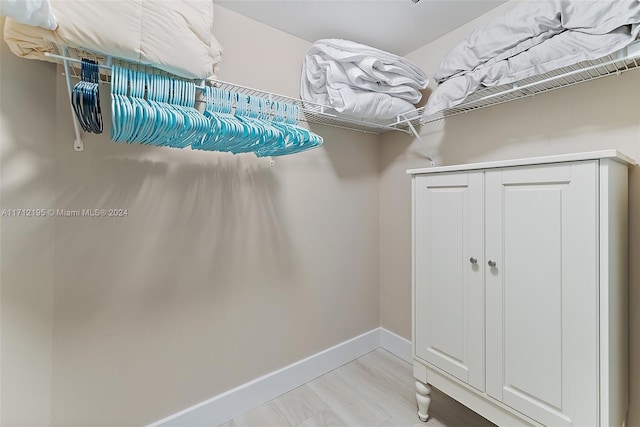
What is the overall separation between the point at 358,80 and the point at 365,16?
376 millimetres

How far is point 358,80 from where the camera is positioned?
158cm

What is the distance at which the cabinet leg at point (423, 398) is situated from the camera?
1444 mm

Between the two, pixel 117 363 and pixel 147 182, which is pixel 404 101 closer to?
pixel 147 182

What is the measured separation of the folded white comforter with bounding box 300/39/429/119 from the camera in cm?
155

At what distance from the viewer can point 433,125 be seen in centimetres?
186

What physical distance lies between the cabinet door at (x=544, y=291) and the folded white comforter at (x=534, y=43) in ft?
1.58

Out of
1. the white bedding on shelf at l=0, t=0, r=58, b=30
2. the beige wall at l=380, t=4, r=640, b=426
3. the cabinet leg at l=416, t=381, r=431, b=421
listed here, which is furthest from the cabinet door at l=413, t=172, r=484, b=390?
the white bedding on shelf at l=0, t=0, r=58, b=30

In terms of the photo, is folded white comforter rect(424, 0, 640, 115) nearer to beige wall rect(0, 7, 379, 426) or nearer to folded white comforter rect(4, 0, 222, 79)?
beige wall rect(0, 7, 379, 426)

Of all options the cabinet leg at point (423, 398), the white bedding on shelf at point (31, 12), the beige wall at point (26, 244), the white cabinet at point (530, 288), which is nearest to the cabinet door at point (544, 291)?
the white cabinet at point (530, 288)

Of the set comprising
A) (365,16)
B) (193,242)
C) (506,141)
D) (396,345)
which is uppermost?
(365,16)

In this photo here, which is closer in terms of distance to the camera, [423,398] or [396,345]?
[423,398]

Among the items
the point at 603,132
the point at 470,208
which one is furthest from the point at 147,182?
the point at 603,132

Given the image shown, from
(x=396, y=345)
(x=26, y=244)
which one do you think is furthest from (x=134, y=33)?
(x=396, y=345)

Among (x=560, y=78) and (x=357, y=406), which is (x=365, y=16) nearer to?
(x=560, y=78)
